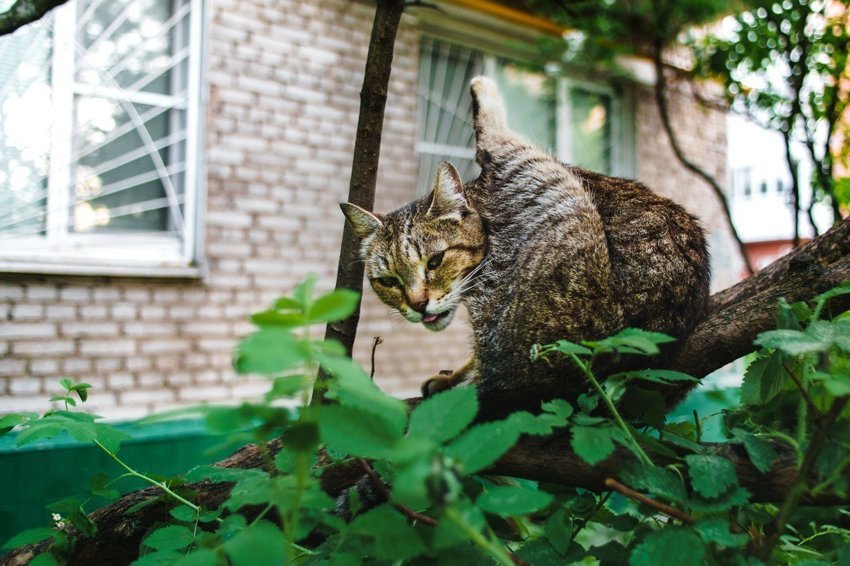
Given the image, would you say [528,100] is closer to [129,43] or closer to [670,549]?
[129,43]

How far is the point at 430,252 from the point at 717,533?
148 centimetres

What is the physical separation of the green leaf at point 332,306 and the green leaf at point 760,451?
76cm

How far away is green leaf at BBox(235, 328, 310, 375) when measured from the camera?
0.59 metres

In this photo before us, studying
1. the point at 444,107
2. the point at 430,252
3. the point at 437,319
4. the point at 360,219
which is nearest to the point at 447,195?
the point at 430,252

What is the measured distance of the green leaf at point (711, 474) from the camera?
0.96 metres

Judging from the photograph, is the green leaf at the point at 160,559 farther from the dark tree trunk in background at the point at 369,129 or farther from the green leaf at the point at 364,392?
the dark tree trunk in background at the point at 369,129

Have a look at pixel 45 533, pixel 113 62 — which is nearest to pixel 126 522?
pixel 45 533

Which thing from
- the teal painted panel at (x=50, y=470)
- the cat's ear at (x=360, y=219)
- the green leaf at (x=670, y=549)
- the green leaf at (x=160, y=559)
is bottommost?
the teal painted panel at (x=50, y=470)

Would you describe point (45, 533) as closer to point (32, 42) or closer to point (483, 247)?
point (483, 247)

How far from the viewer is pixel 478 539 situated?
66 cm

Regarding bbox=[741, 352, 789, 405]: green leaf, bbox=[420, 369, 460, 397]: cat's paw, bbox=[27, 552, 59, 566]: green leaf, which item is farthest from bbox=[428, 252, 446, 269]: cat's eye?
bbox=[27, 552, 59, 566]: green leaf

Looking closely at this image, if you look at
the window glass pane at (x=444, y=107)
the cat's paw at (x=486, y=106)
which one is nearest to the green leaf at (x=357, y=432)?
the cat's paw at (x=486, y=106)

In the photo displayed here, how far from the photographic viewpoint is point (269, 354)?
604 mm

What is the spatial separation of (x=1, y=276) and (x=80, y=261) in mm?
467
